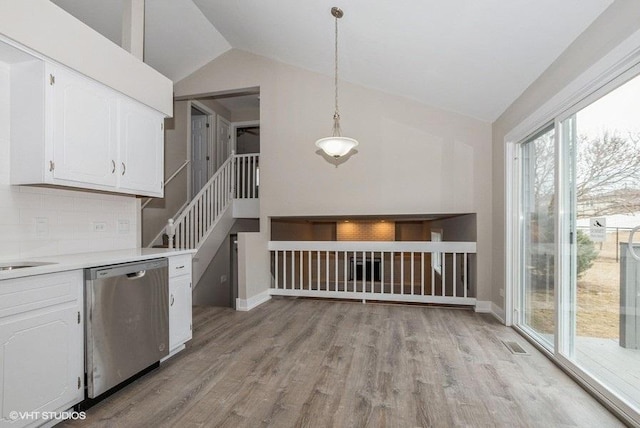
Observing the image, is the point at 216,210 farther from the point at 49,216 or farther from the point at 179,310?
the point at 49,216

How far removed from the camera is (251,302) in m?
4.30

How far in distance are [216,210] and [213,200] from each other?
0.18m

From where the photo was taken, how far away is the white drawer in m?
2.66

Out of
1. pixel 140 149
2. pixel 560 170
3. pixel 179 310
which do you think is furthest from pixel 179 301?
pixel 560 170

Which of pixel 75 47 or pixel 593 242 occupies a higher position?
pixel 75 47

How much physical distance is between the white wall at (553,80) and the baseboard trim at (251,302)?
10.1ft

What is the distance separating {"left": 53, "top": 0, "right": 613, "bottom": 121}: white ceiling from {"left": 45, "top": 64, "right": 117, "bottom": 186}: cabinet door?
79.4 inches

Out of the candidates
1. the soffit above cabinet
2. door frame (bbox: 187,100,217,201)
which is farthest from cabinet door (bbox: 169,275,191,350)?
door frame (bbox: 187,100,217,201)

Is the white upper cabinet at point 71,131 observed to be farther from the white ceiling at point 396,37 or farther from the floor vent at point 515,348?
the floor vent at point 515,348

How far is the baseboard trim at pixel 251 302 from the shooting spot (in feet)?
13.7

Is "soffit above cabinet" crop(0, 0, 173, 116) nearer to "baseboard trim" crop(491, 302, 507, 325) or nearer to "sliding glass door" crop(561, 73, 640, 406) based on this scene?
"sliding glass door" crop(561, 73, 640, 406)

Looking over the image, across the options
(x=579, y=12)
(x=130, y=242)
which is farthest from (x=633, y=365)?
(x=130, y=242)

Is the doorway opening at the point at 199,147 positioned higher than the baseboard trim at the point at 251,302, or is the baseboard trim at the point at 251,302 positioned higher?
the doorway opening at the point at 199,147

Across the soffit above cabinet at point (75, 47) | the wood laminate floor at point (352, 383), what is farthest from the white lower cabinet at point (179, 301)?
the soffit above cabinet at point (75, 47)
